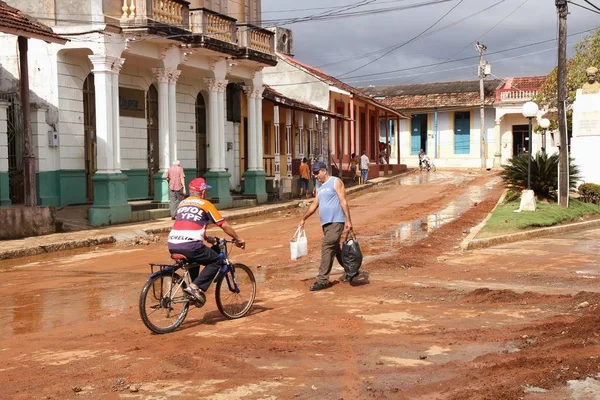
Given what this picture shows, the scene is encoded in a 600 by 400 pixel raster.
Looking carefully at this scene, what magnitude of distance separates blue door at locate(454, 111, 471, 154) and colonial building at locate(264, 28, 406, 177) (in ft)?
19.8

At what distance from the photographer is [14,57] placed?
61.3 feet

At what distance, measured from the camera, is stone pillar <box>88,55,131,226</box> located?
1844cm

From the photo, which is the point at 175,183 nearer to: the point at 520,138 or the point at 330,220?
the point at 330,220

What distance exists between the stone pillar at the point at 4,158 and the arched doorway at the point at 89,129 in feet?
10.2

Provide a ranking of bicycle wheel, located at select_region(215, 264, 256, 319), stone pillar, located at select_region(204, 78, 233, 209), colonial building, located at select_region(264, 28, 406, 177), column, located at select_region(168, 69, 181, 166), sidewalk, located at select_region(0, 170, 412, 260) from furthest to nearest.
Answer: colonial building, located at select_region(264, 28, 406, 177), stone pillar, located at select_region(204, 78, 233, 209), column, located at select_region(168, 69, 181, 166), sidewalk, located at select_region(0, 170, 412, 260), bicycle wheel, located at select_region(215, 264, 256, 319)

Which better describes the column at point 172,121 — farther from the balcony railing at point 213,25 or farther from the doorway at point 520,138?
the doorway at point 520,138

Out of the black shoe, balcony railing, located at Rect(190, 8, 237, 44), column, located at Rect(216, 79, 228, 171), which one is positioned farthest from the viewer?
column, located at Rect(216, 79, 228, 171)

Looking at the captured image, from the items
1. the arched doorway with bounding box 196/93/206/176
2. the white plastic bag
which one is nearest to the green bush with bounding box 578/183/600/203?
the arched doorway with bounding box 196/93/206/176

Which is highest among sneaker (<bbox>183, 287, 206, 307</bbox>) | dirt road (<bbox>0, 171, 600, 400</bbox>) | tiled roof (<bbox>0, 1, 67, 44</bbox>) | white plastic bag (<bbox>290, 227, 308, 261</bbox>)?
tiled roof (<bbox>0, 1, 67, 44</bbox>)

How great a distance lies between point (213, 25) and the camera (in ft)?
75.7

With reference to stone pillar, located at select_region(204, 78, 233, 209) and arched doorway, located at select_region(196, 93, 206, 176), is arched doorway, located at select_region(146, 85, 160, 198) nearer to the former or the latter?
stone pillar, located at select_region(204, 78, 233, 209)

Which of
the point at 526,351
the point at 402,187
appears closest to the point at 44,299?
the point at 526,351

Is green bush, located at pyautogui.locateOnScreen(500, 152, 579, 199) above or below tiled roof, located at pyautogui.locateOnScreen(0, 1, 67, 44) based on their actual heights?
below

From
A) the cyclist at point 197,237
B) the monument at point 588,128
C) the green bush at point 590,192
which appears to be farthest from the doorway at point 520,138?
the cyclist at point 197,237
